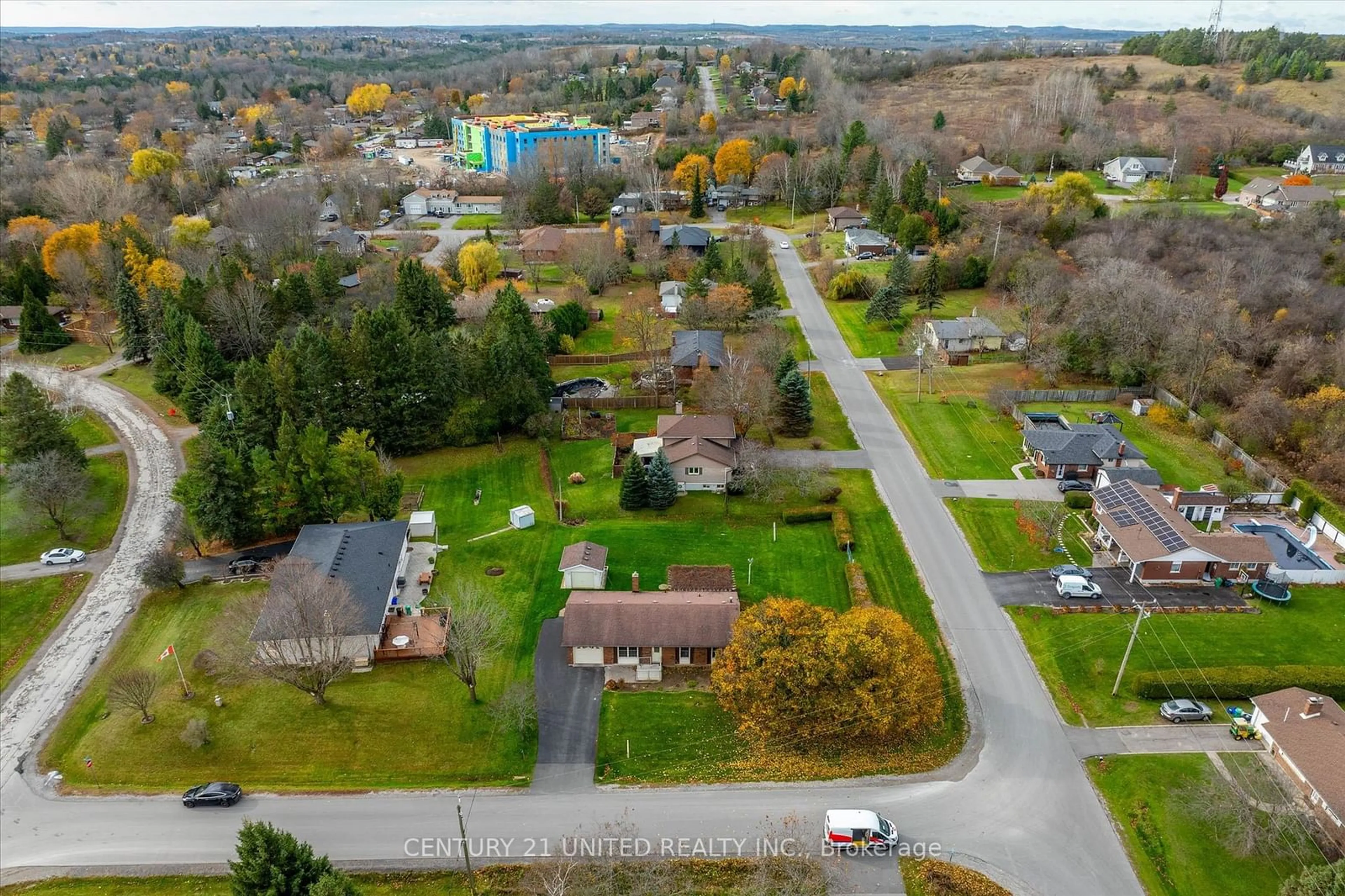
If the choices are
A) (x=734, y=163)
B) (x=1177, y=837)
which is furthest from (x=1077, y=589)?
(x=734, y=163)

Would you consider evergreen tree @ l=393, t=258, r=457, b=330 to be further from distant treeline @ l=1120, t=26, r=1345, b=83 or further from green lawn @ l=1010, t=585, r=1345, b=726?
distant treeline @ l=1120, t=26, r=1345, b=83

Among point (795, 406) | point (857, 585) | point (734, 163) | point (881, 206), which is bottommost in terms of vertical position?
point (857, 585)

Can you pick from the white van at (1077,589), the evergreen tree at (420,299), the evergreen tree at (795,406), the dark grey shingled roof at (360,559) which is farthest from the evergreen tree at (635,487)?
the evergreen tree at (420,299)

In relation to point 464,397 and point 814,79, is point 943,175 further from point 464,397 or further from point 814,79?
point 464,397

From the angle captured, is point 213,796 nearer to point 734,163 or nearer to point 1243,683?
point 1243,683

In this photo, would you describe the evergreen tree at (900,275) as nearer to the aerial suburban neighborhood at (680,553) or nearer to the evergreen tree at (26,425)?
the aerial suburban neighborhood at (680,553)

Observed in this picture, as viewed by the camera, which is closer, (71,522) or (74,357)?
(71,522)

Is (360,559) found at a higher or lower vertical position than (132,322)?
lower
